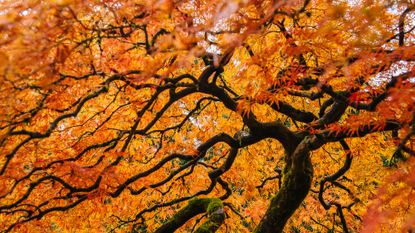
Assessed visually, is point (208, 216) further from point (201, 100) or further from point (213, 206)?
point (201, 100)

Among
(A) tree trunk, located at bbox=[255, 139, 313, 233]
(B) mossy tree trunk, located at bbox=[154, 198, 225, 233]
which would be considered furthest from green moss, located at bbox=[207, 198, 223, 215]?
(A) tree trunk, located at bbox=[255, 139, 313, 233]

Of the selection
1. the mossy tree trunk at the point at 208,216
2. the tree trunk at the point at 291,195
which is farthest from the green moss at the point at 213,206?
the tree trunk at the point at 291,195

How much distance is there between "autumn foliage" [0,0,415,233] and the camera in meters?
2.09

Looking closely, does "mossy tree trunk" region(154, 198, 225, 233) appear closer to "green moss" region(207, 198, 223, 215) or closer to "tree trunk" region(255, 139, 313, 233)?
"green moss" region(207, 198, 223, 215)

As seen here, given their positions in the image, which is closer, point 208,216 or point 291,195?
point 291,195

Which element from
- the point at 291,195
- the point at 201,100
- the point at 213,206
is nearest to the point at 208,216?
the point at 213,206

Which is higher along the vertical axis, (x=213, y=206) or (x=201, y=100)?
(x=201, y=100)

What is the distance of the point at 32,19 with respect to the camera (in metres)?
2.04

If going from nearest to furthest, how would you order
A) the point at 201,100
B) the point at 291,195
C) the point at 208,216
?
the point at 291,195, the point at 208,216, the point at 201,100

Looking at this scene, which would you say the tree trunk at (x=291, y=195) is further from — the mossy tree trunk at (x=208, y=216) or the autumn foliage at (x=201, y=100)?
the mossy tree trunk at (x=208, y=216)

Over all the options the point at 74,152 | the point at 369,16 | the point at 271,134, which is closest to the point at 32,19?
the point at 369,16

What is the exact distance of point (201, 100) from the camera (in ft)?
A: 15.1

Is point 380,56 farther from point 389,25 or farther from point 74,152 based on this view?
point 74,152

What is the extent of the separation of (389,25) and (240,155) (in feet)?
11.7
